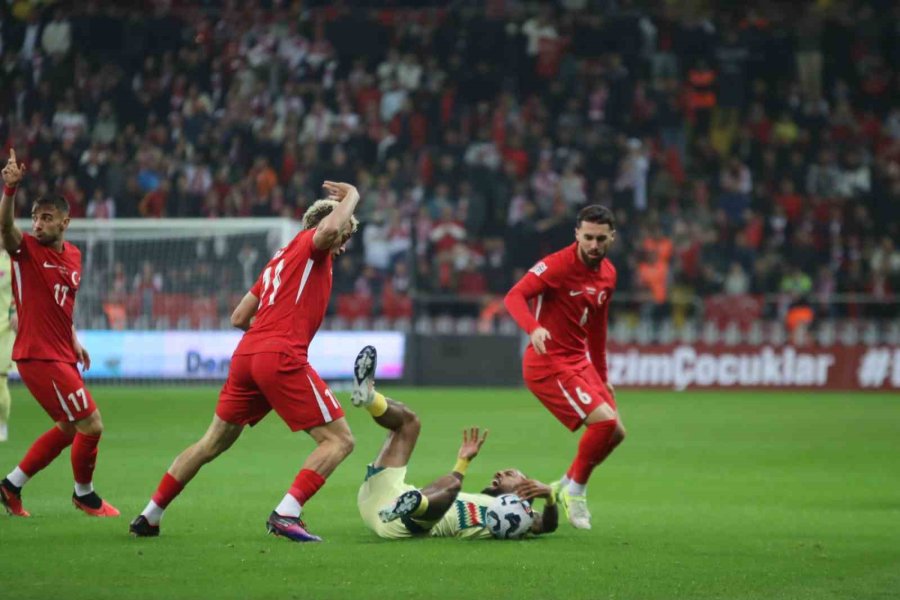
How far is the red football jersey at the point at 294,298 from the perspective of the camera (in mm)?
8109

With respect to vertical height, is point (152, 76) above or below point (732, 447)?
above

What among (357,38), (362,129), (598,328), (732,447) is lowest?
(732,447)

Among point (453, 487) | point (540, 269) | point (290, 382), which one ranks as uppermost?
point (540, 269)

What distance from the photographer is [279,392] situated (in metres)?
7.96

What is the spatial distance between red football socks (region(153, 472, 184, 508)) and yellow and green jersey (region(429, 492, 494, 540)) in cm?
156

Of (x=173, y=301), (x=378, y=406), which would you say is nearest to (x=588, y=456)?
(x=378, y=406)

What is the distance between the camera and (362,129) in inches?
1115

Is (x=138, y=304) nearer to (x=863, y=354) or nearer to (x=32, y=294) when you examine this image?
(x=863, y=354)

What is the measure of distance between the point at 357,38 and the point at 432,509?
75.5 feet

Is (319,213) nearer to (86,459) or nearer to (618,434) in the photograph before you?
(86,459)

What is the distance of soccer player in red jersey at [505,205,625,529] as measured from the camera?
9.42 m

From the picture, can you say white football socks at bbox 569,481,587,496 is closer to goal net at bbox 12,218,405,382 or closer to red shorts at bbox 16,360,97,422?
red shorts at bbox 16,360,97,422

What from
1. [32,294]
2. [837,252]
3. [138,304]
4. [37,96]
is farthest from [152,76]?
[32,294]

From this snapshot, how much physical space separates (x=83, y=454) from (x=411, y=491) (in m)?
2.35
